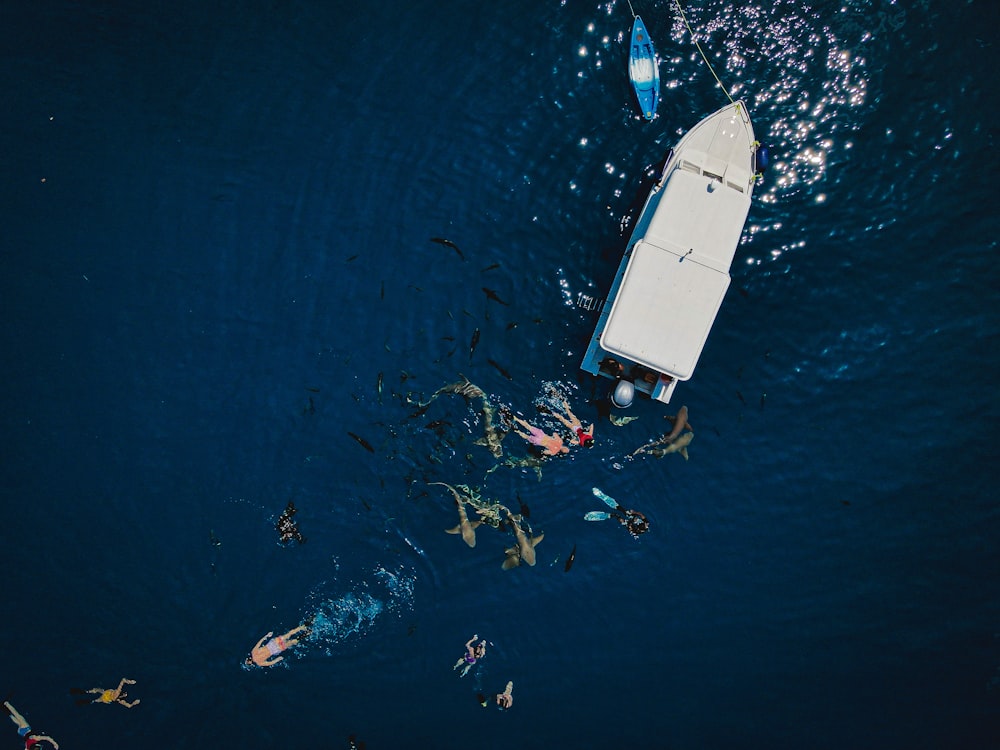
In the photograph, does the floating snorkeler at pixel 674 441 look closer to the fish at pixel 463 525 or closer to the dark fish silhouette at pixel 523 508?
the dark fish silhouette at pixel 523 508


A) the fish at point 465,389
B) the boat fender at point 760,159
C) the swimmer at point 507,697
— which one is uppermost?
the boat fender at point 760,159

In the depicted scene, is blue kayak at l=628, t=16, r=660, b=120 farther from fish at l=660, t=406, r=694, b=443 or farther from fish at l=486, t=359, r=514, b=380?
fish at l=660, t=406, r=694, b=443

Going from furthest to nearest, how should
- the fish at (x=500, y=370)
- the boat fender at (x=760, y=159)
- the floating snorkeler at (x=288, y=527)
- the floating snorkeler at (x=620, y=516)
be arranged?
1. the floating snorkeler at (x=288, y=527)
2. the floating snorkeler at (x=620, y=516)
3. the fish at (x=500, y=370)
4. the boat fender at (x=760, y=159)

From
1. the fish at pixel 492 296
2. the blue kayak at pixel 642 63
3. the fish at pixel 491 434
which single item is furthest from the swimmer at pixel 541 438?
the blue kayak at pixel 642 63

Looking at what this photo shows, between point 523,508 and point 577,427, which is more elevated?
point 577,427

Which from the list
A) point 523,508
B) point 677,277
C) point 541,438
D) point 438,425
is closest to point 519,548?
point 523,508

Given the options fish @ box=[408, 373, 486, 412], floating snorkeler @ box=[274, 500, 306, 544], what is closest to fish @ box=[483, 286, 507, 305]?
fish @ box=[408, 373, 486, 412]

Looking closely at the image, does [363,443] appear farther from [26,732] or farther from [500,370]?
[26,732]
